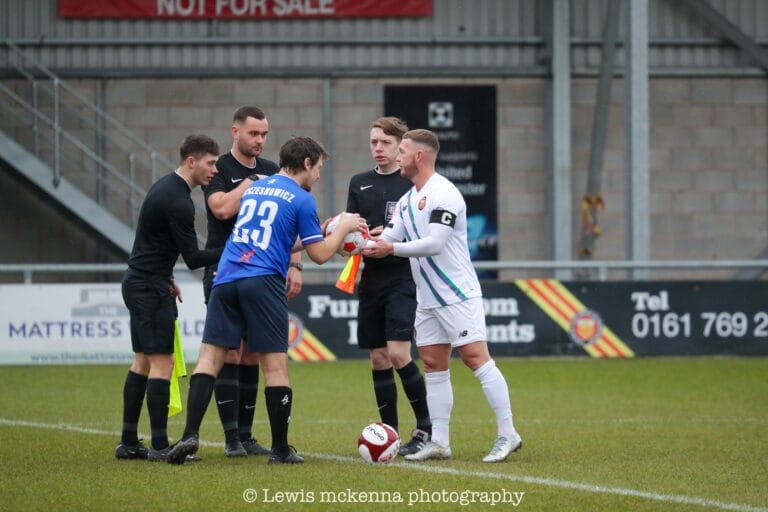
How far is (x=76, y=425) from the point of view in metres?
10.6

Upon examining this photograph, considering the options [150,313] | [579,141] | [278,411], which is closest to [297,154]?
[150,313]

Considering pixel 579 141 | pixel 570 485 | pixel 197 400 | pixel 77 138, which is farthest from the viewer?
pixel 579 141

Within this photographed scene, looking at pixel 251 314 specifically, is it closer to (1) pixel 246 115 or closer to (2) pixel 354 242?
(2) pixel 354 242

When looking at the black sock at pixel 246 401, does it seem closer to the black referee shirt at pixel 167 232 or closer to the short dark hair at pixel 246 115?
the black referee shirt at pixel 167 232

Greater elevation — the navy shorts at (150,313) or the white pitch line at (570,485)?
the navy shorts at (150,313)

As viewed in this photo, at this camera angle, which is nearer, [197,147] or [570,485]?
[570,485]

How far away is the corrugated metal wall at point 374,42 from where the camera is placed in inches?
934

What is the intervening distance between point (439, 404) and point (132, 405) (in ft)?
6.35

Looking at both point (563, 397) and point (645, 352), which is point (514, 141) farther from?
point (563, 397)

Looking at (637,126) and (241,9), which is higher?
(241,9)

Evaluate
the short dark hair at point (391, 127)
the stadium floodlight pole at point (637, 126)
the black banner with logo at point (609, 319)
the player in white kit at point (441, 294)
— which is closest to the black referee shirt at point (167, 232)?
the player in white kit at point (441, 294)

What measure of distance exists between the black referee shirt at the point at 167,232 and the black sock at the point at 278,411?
Answer: 37.3 inches

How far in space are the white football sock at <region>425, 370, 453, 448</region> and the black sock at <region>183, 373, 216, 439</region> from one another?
142 cm

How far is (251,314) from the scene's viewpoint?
313 inches
